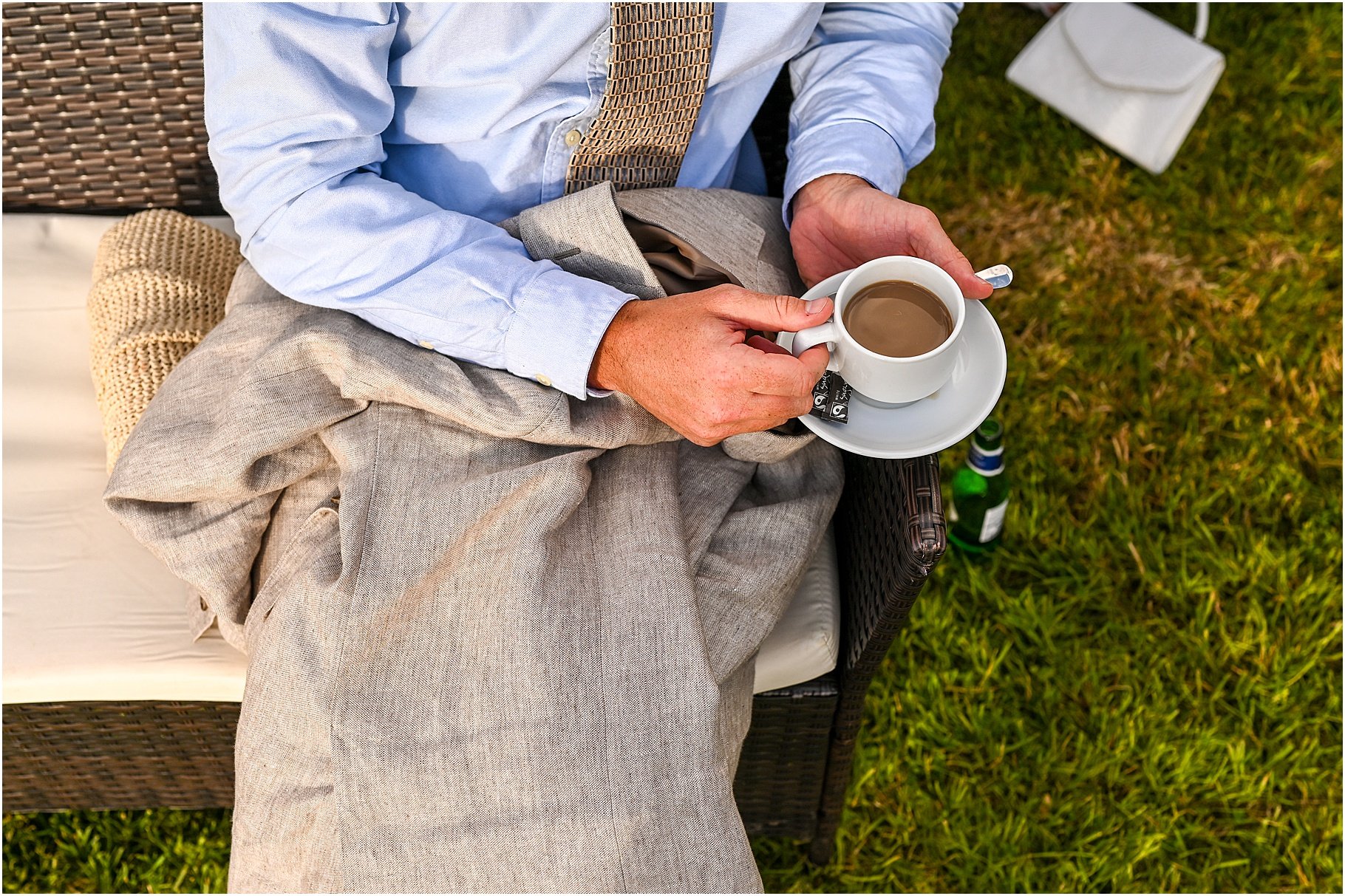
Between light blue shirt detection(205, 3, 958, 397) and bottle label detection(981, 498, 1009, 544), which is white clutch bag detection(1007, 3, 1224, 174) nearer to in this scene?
bottle label detection(981, 498, 1009, 544)

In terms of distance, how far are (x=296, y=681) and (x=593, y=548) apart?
0.32m

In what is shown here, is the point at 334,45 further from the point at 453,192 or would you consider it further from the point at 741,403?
the point at 741,403

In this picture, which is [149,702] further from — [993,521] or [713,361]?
[993,521]

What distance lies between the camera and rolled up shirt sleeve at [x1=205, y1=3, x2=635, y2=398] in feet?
3.44

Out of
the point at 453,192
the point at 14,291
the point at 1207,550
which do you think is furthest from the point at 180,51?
the point at 1207,550

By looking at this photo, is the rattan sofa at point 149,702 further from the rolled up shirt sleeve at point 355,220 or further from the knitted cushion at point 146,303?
the rolled up shirt sleeve at point 355,220

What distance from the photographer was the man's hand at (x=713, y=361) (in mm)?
997

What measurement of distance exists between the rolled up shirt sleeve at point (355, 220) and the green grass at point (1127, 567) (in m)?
1.00

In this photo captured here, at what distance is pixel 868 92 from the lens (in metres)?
1.32

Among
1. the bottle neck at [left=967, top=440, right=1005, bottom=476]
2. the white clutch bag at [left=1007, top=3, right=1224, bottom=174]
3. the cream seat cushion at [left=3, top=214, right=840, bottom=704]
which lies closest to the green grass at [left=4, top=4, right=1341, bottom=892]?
the white clutch bag at [left=1007, top=3, right=1224, bottom=174]

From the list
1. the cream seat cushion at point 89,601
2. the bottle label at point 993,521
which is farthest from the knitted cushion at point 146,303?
the bottle label at point 993,521

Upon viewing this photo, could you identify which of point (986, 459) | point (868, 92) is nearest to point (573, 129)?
point (868, 92)

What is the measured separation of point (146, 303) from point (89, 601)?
1.25 feet

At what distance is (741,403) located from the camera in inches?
40.2
